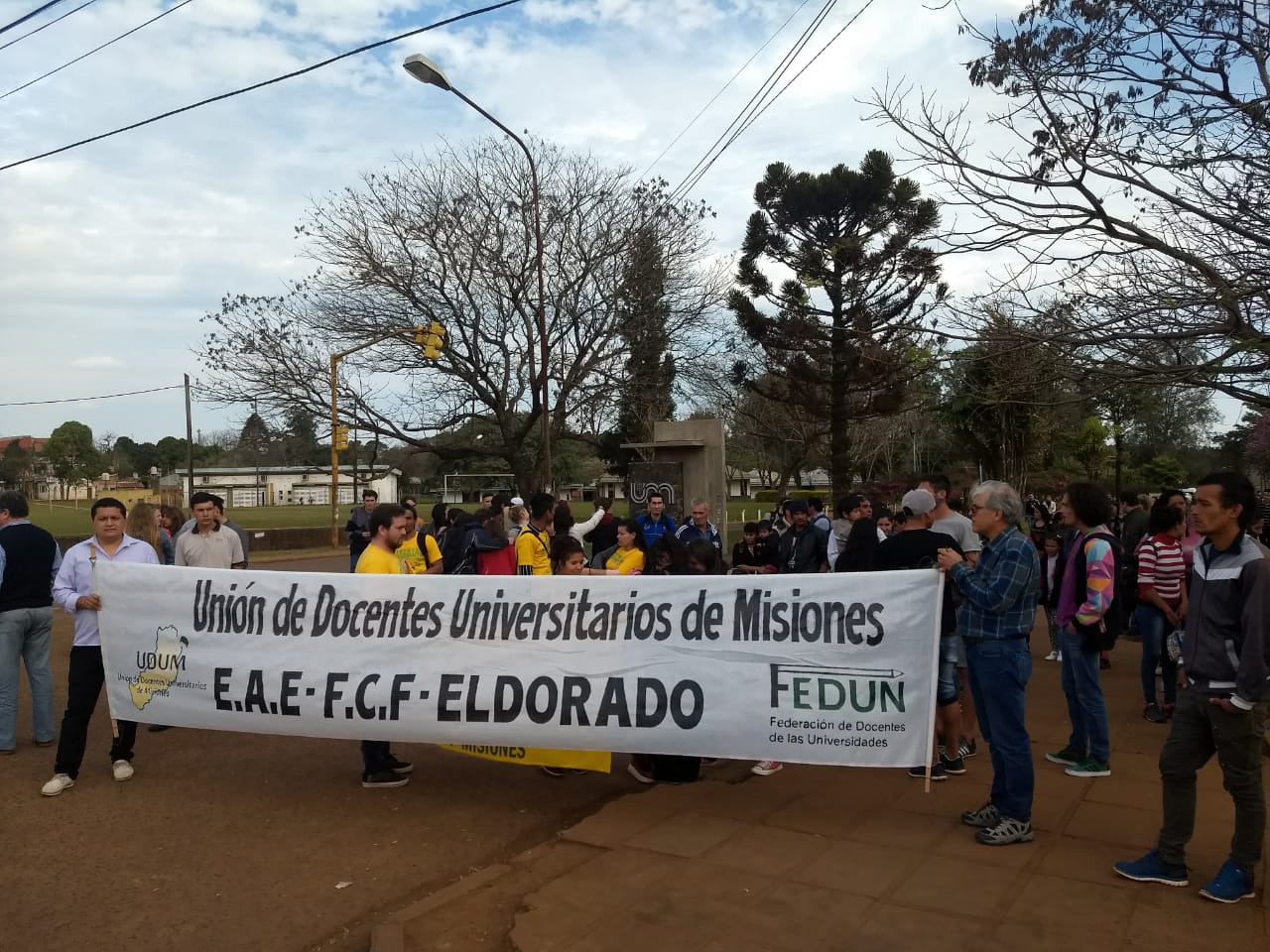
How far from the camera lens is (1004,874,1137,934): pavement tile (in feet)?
12.1

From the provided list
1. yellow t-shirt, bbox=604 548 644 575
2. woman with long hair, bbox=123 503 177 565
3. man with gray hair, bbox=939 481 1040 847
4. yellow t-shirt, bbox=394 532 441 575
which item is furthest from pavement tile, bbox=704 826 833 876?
woman with long hair, bbox=123 503 177 565

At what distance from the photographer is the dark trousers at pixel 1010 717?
14.6 ft

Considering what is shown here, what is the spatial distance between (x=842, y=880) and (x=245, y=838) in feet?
9.62

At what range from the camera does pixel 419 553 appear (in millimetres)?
8039

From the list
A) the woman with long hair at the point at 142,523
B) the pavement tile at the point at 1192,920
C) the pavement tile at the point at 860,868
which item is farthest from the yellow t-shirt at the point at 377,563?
the pavement tile at the point at 1192,920

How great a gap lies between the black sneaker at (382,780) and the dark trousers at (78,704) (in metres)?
1.61

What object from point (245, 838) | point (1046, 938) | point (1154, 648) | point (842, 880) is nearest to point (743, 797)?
point (842, 880)

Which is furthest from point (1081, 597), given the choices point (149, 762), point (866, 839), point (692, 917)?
point (149, 762)

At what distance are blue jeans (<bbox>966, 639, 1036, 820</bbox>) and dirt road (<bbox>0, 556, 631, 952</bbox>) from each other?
2.17 m

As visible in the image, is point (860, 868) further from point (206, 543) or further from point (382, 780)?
point (206, 543)

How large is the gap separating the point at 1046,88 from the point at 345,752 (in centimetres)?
680

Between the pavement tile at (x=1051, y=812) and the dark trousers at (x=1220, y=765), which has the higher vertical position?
the dark trousers at (x=1220, y=765)

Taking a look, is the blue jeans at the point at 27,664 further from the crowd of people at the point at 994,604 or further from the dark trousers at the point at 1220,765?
the dark trousers at the point at 1220,765

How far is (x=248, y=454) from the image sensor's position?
331 ft
